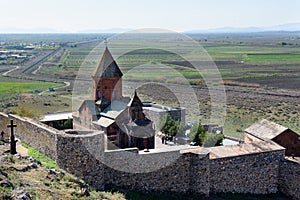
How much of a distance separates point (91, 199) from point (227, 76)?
215 ft

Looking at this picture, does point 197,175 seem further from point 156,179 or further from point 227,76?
point 227,76

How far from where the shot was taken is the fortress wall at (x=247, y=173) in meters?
16.7

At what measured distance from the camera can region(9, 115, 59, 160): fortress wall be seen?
639 inches

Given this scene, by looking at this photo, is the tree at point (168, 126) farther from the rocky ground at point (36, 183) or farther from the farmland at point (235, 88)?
the rocky ground at point (36, 183)

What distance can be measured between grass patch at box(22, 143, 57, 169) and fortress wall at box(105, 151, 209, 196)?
Answer: 2.21 meters

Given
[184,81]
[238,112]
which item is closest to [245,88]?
[184,81]

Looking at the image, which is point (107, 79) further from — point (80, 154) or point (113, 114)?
point (80, 154)

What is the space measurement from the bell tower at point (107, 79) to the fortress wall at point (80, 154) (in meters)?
10.2

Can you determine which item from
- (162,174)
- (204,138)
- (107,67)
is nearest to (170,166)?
(162,174)

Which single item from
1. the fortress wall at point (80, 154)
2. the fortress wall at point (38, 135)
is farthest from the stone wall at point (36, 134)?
the fortress wall at point (80, 154)

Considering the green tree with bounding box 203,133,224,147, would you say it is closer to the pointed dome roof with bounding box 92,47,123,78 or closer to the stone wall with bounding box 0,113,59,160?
the pointed dome roof with bounding box 92,47,123,78

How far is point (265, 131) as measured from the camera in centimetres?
2116

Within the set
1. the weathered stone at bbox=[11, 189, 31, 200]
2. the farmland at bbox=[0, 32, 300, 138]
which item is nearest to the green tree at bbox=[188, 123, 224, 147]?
the farmland at bbox=[0, 32, 300, 138]

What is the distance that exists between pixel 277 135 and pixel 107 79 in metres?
9.88
